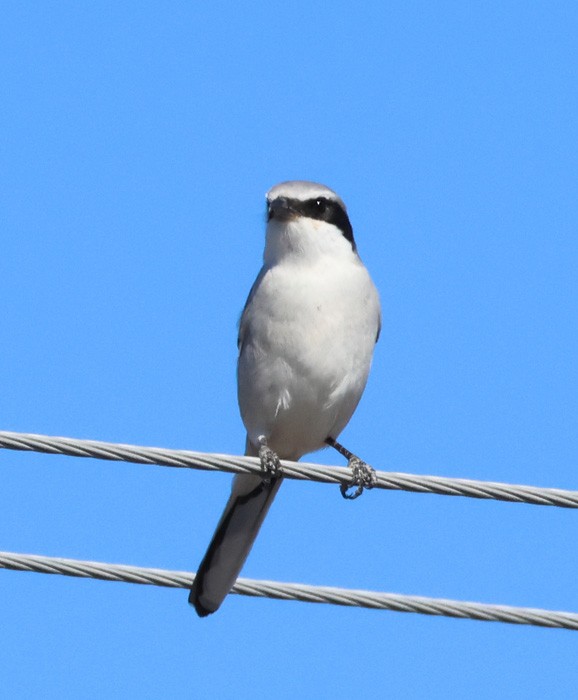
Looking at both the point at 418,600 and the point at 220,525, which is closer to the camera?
the point at 418,600

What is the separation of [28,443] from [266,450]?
2.21 metres

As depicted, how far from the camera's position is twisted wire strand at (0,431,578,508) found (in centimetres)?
475

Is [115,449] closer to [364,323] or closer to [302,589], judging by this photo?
[302,589]

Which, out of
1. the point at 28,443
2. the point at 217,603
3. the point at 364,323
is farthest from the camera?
the point at 364,323

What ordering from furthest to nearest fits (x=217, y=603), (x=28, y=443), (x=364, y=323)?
(x=364, y=323) < (x=217, y=603) < (x=28, y=443)

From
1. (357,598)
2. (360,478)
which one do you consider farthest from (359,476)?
(357,598)

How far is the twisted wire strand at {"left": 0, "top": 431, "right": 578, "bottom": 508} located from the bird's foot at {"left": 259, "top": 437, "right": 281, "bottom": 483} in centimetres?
47

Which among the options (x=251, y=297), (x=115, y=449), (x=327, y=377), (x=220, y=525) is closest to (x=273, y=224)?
(x=251, y=297)

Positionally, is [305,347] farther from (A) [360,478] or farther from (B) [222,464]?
(B) [222,464]

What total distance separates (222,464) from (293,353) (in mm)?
2149

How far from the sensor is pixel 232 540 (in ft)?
23.7

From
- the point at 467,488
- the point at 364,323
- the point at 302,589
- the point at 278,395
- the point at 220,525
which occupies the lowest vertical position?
the point at 302,589

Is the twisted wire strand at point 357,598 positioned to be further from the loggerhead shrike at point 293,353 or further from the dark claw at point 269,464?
the loggerhead shrike at point 293,353

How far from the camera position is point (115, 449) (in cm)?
476
